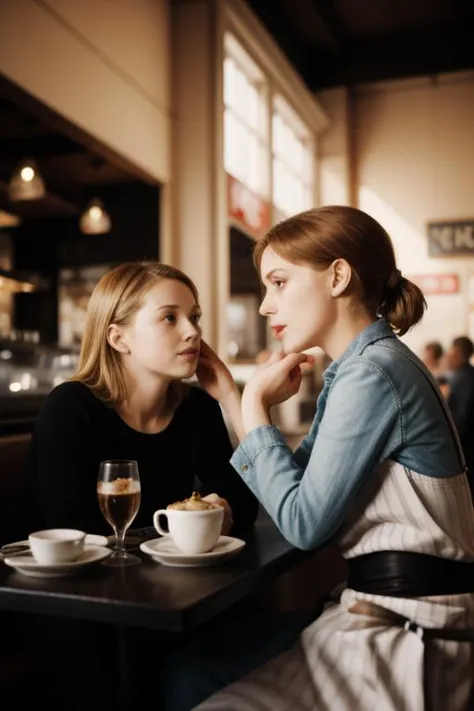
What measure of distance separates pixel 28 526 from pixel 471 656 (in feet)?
3.49

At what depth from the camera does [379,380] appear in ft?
4.37

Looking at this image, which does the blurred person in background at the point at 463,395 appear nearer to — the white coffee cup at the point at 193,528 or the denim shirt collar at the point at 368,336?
the denim shirt collar at the point at 368,336

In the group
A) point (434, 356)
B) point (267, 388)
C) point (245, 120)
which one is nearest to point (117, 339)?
point (267, 388)

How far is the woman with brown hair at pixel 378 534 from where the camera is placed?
4.09ft

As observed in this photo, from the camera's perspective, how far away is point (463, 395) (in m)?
5.71

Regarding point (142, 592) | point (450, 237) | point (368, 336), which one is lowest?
point (142, 592)

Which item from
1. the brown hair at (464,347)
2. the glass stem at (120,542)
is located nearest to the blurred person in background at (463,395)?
the brown hair at (464,347)

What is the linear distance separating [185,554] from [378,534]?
330 mm

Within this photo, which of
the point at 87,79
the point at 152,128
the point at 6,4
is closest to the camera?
the point at 6,4

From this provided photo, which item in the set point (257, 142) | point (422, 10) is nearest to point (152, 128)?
point (257, 142)

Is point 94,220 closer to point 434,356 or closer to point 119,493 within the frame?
point 434,356

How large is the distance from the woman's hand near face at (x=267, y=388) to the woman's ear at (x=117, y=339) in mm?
479

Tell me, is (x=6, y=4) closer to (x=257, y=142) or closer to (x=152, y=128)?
(x=152, y=128)

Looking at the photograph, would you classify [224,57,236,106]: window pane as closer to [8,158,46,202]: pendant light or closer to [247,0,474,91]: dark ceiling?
[247,0,474,91]: dark ceiling
